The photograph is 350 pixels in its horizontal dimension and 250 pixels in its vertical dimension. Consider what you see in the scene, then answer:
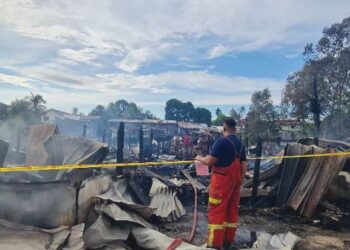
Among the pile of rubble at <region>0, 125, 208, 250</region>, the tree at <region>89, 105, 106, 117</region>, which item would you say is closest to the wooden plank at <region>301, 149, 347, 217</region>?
the pile of rubble at <region>0, 125, 208, 250</region>

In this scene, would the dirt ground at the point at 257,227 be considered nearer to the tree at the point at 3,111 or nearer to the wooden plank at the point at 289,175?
the wooden plank at the point at 289,175

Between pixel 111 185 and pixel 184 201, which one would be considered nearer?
pixel 111 185

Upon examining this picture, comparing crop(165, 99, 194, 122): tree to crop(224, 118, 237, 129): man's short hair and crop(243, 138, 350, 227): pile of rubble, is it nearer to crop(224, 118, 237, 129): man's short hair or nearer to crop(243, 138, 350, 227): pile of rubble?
crop(243, 138, 350, 227): pile of rubble

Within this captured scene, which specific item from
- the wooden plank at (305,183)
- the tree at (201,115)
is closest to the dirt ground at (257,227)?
the wooden plank at (305,183)

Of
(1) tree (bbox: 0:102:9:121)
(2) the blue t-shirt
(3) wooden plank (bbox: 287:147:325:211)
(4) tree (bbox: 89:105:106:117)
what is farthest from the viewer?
(4) tree (bbox: 89:105:106:117)

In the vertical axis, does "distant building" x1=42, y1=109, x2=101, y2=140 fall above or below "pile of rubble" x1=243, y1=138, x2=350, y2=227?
above

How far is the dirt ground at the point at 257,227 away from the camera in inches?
224

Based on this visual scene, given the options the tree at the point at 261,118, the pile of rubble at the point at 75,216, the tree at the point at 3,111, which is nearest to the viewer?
the pile of rubble at the point at 75,216

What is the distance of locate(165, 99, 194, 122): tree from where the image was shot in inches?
2152

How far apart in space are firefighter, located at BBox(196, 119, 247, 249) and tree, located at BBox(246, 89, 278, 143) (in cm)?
2299

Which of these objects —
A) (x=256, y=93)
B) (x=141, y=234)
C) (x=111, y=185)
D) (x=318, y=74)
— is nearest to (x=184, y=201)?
(x=111, y=185)

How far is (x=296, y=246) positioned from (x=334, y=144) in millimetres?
9415

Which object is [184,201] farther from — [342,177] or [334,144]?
[334,144]

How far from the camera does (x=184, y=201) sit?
8.05 m
